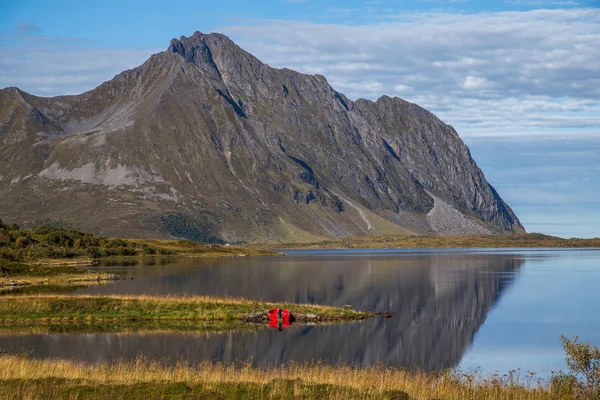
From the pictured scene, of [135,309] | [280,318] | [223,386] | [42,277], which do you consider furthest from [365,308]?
[42,277]

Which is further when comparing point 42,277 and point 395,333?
point 42,277

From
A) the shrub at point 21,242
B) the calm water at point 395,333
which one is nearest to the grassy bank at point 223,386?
the calm water at point 395,333

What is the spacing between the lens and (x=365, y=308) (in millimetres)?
78625

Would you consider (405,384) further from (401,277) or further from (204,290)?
(401,277)

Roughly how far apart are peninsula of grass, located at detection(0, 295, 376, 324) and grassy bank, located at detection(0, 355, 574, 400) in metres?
28.2

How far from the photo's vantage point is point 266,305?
229 feet

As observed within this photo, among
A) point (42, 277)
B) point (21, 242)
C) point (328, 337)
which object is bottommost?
point (328, 337)

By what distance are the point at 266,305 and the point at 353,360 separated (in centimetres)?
2253

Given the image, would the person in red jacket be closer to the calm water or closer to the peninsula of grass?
the peninsula of grass

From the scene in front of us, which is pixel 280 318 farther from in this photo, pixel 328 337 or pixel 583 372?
pixel 583 372

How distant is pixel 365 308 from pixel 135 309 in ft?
83.5

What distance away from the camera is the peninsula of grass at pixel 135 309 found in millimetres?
64750

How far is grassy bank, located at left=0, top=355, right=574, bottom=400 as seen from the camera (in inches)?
1204

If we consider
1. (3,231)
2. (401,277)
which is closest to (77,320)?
(401,277)
